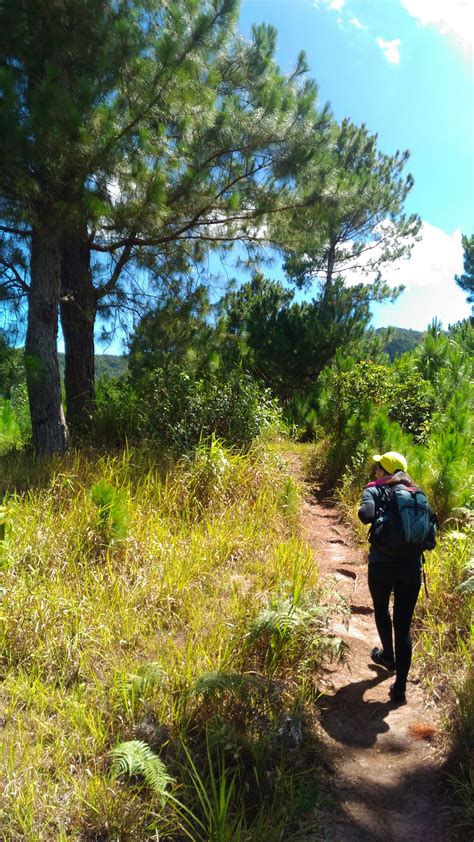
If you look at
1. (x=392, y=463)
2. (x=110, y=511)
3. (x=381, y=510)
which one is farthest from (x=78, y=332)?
(x=381, y=510)

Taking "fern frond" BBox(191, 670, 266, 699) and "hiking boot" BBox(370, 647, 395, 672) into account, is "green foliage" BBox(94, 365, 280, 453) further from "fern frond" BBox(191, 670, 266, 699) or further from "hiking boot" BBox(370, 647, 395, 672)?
"fern frond" BBox(191, 670, 266, 699)

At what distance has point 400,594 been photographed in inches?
132

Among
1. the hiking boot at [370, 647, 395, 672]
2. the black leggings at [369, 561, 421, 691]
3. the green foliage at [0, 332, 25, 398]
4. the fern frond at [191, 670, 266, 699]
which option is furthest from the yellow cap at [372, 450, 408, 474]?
the green foliage at [0, 332, 25, 398]

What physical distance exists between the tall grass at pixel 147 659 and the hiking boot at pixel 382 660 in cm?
37

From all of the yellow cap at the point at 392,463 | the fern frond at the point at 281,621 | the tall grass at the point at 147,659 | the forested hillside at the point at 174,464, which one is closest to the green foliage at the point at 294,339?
the forested hillside at the point at 174,464

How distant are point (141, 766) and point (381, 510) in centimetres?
196

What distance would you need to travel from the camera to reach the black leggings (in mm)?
3271

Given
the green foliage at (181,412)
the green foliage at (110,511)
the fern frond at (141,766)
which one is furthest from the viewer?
the green foliage at (181,412)

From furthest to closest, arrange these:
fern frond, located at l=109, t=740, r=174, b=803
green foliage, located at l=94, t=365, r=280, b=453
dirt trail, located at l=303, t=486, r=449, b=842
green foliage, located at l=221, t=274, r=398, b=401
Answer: green foliage, located at l=221, t=274, r=398, b=401 → green foliage, located at l=94, t=365, r=280, b=453 → dirt trail, located at l=303, t=486, r=449, b=842 → fern frond, located at l=109, t=740, r=174, b=803

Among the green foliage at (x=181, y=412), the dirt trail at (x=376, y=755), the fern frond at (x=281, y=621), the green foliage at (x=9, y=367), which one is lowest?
the dirt trail at (x=376, y=755)

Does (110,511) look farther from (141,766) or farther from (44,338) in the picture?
(44,338)

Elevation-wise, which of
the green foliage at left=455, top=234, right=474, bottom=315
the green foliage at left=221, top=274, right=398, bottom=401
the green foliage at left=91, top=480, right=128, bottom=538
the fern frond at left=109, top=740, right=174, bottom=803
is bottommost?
the fern frond at left=109, top=740, right=174, bottom=803

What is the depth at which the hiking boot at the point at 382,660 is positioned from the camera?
360cm

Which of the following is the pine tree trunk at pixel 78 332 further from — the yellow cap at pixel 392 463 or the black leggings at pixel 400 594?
the black leggings at pixel 400 594
